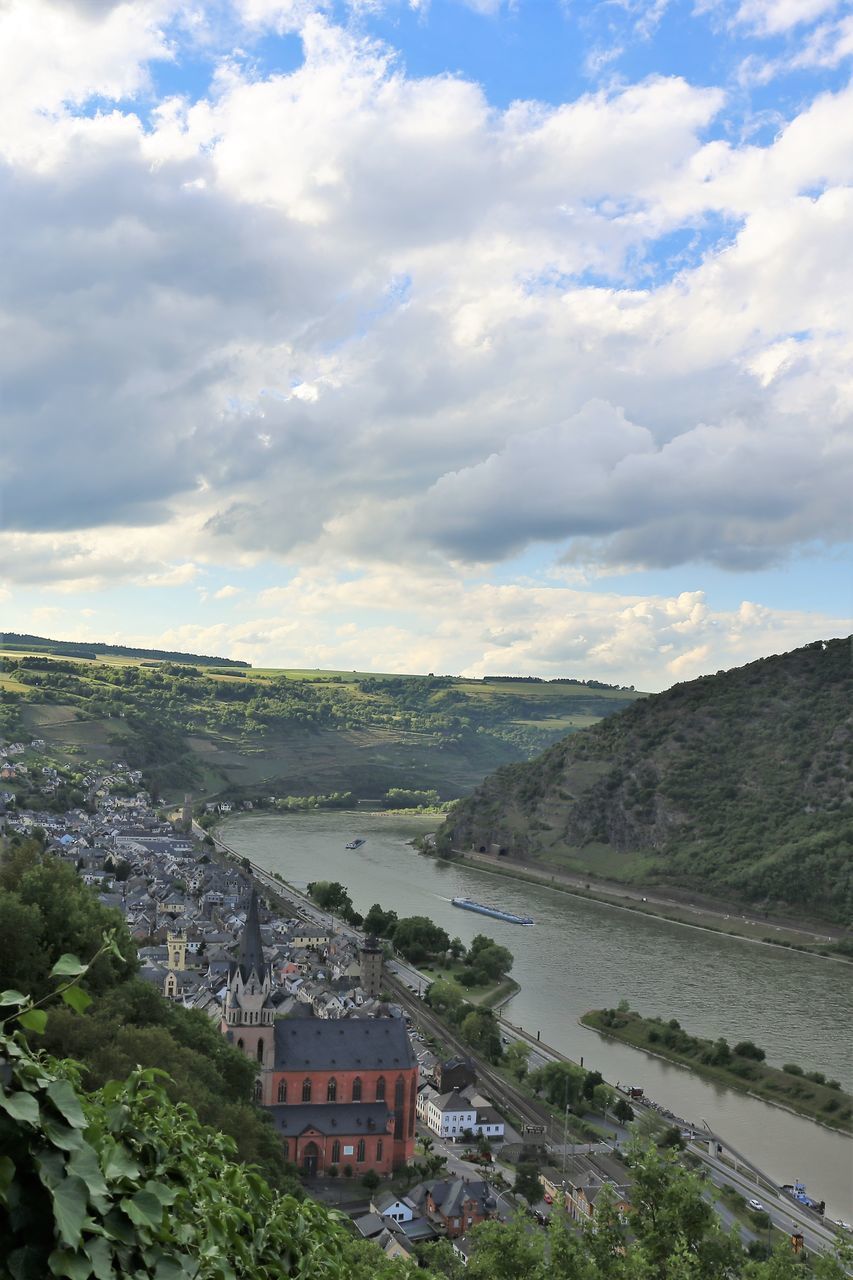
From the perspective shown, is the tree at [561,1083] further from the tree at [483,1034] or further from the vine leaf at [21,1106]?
the vine leaf at [21,1106]

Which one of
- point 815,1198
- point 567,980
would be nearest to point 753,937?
point 567,980

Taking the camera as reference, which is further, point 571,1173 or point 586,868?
point 586,868

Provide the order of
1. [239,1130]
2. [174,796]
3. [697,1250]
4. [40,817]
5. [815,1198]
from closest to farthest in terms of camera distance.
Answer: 1. [697,1250]
2. [239,1130]
3. [815,1198]
4. [40,817]
5. [174,796]

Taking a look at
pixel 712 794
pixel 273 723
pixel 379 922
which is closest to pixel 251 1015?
pixel 379 922

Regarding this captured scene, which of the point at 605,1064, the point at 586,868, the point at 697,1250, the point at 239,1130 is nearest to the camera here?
the point at 697,1250

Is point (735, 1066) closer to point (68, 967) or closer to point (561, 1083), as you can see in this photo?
point (561, 1083)

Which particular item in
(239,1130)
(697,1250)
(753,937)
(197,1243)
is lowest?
(753,937)

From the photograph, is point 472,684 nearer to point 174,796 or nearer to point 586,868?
point 174,796

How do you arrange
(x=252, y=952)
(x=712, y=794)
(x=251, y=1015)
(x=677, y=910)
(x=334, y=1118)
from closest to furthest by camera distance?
(x=334, y=1118) → (x=251, y=1015) → (x=252, y=952) → (x=677, y=910) → (x=712, y=794)
